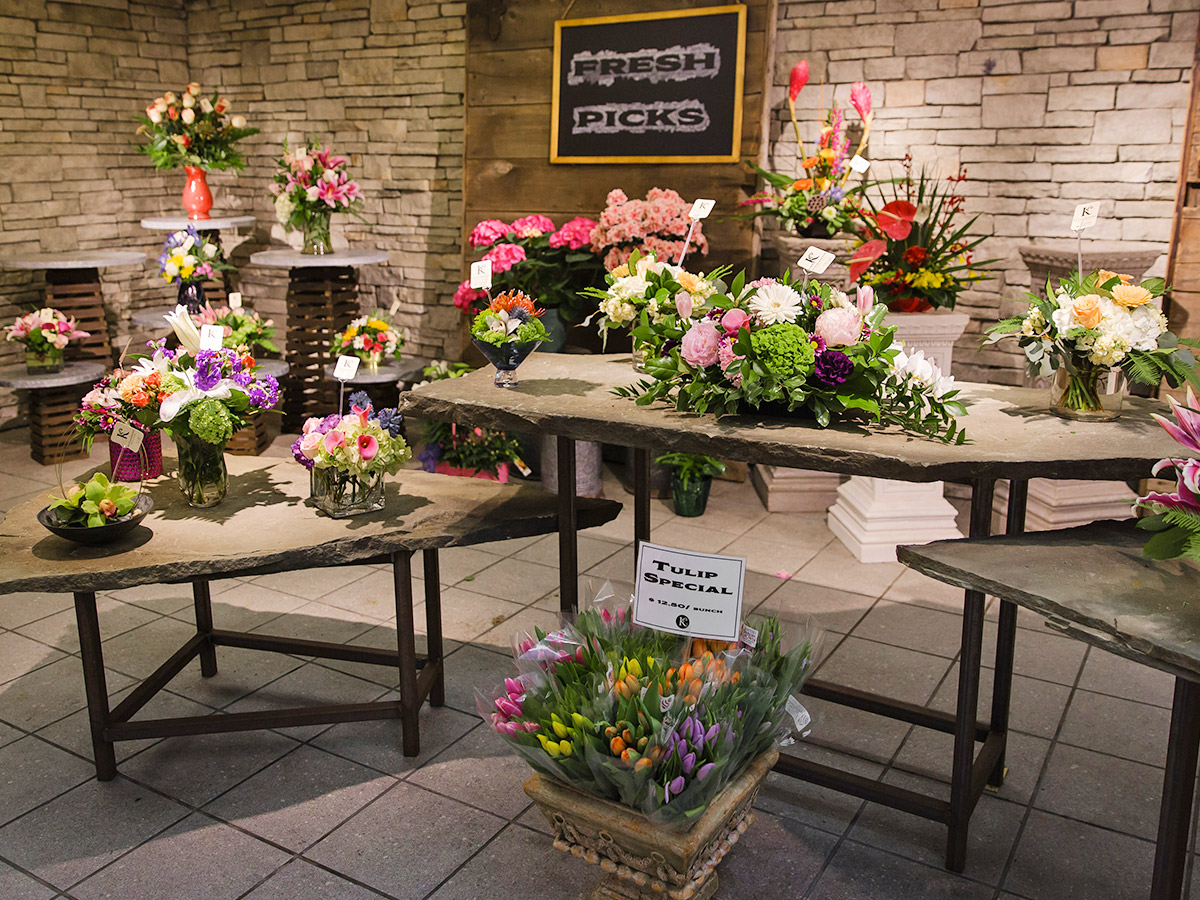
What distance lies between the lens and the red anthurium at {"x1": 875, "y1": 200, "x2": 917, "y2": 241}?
370 centimetres

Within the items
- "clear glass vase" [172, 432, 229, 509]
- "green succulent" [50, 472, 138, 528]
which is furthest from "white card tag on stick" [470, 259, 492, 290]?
"green succulent" [50, 472, 138, 528]

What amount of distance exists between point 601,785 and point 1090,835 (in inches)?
50.8

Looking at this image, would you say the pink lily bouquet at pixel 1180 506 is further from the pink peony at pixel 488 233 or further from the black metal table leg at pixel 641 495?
the pink peony at pixel 488 233

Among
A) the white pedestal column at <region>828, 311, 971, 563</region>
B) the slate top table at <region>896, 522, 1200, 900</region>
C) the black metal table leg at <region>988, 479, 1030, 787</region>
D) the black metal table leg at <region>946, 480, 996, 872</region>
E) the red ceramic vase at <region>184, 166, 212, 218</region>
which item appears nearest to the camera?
the slate top table at <region>896, 522, 1200, 900</region>

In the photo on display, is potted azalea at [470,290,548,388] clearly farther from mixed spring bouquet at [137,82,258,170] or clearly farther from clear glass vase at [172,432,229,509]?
mixed spring bouquet at [137,82,258,170]

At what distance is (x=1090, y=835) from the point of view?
2512 mm

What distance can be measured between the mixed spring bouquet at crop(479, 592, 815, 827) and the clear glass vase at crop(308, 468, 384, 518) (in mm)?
685

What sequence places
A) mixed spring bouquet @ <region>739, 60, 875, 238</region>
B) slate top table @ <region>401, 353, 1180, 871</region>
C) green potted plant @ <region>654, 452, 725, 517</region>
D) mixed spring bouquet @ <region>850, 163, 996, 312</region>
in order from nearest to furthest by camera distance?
slate top table @ <region>401, 353, 1180, 871</region>
mixed spring bouquet @ <region>850, 163, 996, 312</region>
mixed spring bouquet @ <region>739, 60, 875, 238</region>
green potted plant @ <region>654, 452, 725, 517</region>

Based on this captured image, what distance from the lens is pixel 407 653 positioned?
2797 millimetres

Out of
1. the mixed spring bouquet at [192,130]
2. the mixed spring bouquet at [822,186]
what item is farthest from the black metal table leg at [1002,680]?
the mixed spring bouquet at [192,130]

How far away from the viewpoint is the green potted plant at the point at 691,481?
187 inches

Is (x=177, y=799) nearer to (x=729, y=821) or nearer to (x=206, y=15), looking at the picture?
(x=729, y=821)

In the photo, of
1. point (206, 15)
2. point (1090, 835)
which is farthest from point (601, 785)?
point (206, 15)

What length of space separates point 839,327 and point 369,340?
359 centimetres
